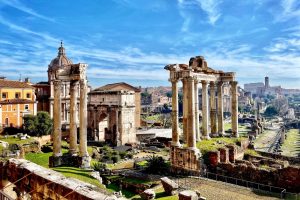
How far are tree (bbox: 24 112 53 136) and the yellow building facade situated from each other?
2.42 meters

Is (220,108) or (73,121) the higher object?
(220,108)

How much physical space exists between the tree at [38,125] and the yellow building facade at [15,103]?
242 cm

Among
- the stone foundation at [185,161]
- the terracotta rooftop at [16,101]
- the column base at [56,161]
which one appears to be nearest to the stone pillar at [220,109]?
the stone foundation at [185,161]

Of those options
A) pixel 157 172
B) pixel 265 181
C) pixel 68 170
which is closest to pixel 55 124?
pixel 68 170

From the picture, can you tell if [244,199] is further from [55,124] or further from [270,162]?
[55,124]

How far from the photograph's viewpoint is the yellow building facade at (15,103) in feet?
156

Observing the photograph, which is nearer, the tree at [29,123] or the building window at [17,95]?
the tree at [29,123]

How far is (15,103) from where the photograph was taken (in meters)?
48.9

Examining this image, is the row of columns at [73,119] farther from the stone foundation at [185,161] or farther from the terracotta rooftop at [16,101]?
the terracotta rooftop at [16,101]

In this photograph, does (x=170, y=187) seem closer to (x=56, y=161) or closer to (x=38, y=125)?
(x=56, y=161)

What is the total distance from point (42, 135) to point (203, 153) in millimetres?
31230

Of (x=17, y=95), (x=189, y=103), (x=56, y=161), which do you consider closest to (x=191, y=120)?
(x=189, y=103)

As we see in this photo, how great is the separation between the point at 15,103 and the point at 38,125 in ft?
19.4

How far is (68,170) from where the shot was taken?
1980 cm
